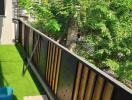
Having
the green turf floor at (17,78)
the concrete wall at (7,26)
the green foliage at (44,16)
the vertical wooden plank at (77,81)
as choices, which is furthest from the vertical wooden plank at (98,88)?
the concrete wall at (7,26)

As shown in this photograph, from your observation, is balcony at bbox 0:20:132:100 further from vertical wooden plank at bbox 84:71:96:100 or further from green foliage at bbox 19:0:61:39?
green foliage at bbox 19:0:61:39

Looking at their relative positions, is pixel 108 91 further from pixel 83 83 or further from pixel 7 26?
pixel 7 26

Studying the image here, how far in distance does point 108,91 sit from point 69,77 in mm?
1384

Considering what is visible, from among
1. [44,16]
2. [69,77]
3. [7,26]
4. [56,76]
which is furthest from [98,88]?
[7,26]

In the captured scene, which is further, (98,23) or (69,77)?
(98,23)

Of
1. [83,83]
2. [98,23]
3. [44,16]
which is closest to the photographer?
[83,83]


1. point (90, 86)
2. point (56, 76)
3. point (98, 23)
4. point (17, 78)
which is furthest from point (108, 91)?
point (98, 23)

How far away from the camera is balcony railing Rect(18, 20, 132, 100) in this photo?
2711mm

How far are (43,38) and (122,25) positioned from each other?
3172 mm

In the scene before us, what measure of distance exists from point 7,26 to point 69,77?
6791 mm

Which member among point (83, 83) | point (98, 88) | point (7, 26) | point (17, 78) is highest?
point (98, 88)

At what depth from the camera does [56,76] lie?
16.1 ft

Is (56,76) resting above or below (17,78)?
above

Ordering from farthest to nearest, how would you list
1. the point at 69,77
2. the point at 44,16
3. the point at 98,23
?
the point at 44,16
the point at 98,23
the point at 69,77
